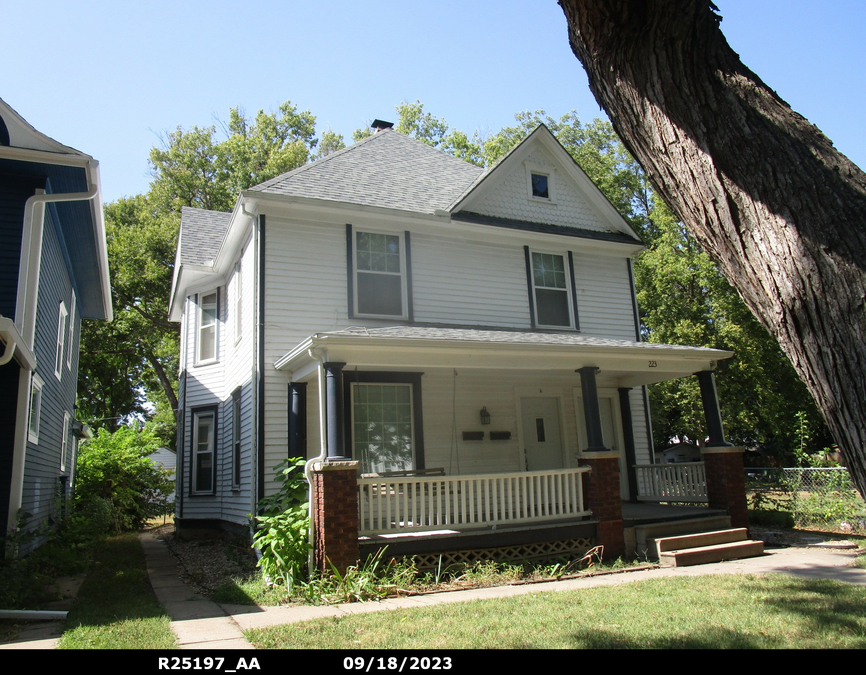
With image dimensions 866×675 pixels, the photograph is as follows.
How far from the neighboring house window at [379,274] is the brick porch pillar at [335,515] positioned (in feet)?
11.9

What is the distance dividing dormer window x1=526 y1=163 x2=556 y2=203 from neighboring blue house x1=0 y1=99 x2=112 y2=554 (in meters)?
7.91

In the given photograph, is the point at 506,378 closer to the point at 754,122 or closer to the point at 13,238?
the point at 13,238

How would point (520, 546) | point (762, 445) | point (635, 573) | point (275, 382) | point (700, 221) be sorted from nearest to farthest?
point (700, 221) → point (635, 573) → point (520, 546) → point (275, 382) → point (762, 445)

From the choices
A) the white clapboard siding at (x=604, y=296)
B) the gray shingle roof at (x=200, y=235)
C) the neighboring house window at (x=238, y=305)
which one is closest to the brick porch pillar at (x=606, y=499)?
the white clapboard siding at (x=604, y=296)

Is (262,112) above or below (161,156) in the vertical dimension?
above

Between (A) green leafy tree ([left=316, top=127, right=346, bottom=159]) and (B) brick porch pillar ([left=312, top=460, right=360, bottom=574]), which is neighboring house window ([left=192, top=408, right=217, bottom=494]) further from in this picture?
(A) green leafy tree ([left=316, top=127, right=346, bottom=159])

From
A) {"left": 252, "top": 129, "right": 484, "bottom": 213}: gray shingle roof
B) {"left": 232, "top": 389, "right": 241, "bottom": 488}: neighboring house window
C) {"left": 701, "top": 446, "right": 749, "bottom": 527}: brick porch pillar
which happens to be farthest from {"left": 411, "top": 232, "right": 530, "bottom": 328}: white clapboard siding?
{"left": 701, "top": 446, "right": 749, "bottom": 527}: brick porch pillar

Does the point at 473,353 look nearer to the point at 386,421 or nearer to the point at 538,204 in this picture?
the point at 386,421

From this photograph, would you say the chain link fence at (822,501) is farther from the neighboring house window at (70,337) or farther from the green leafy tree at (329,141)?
the green leafy tree at (329,141)

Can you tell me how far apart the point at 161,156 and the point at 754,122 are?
1217 inches

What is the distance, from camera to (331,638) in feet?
16.7

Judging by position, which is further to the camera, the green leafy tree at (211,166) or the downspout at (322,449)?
the green leafy tree at (211,166)

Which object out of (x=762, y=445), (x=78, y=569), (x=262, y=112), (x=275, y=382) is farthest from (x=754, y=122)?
(x=262, y=112)

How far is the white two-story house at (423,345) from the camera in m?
9.09
